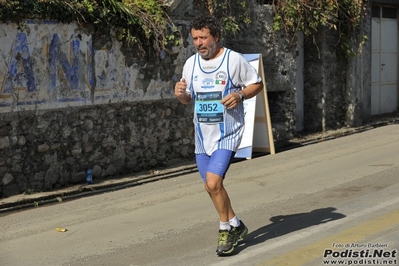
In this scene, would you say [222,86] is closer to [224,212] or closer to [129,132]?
[224,212]

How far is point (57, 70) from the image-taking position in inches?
404

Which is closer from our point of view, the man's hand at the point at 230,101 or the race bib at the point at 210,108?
the man's hand at the point at 230,101

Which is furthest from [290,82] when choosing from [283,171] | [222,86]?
[222,86]

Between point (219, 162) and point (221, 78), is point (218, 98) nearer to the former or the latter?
point (221, 78)

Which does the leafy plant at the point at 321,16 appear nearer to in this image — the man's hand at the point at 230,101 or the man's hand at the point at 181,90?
the man's hand at the point at 181,90

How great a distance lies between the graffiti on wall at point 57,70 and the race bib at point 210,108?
12.3ft

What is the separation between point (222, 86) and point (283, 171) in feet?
15.7

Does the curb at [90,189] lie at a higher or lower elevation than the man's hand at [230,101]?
lower

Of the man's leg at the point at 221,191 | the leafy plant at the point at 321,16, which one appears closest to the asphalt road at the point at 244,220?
the man's leg at the point at 221,191

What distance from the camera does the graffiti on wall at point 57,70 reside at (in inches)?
379

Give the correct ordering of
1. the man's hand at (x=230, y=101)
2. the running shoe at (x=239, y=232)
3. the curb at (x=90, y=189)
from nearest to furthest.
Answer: the man's hand at (x=230, y=101), the running shoe at (x=239, y=232), the curb at (x=90, y=189)

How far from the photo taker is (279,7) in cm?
1422

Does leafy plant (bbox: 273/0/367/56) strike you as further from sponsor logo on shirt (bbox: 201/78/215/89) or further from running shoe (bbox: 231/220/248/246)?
running shoe (bbox: 231/220/248/246)

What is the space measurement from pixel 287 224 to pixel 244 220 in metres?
0.54
